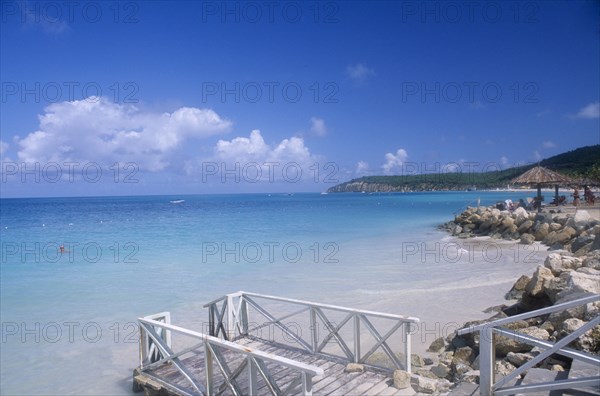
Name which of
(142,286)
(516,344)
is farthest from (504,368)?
(142,286)

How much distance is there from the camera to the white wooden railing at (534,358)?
3727 mm

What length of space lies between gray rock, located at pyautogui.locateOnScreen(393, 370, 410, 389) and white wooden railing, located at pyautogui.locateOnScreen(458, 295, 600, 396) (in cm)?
139

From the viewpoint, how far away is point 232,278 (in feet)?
61.0

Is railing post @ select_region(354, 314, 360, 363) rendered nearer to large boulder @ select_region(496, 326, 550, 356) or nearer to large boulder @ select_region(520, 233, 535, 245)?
large boulder @ select_region(496, 326, 550, 356)

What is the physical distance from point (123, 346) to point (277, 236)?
2547 centimetres

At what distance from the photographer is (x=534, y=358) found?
404 centimetres

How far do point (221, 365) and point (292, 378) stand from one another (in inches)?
54.5

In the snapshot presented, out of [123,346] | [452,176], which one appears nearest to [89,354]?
[123,346]

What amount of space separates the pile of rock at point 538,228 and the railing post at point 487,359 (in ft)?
41.5

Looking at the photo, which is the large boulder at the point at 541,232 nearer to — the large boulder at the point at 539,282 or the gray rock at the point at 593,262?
the gray rock at the point at 593,262

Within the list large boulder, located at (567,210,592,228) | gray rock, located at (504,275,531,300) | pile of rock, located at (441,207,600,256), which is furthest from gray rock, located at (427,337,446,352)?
large boulder, located at (567,210,592,228)

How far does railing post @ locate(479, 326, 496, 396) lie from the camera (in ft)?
15.1

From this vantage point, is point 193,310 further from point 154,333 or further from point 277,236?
point 277,236

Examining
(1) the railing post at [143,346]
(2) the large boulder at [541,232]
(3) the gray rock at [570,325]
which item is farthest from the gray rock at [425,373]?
(2) the large boulder at [541,232]
